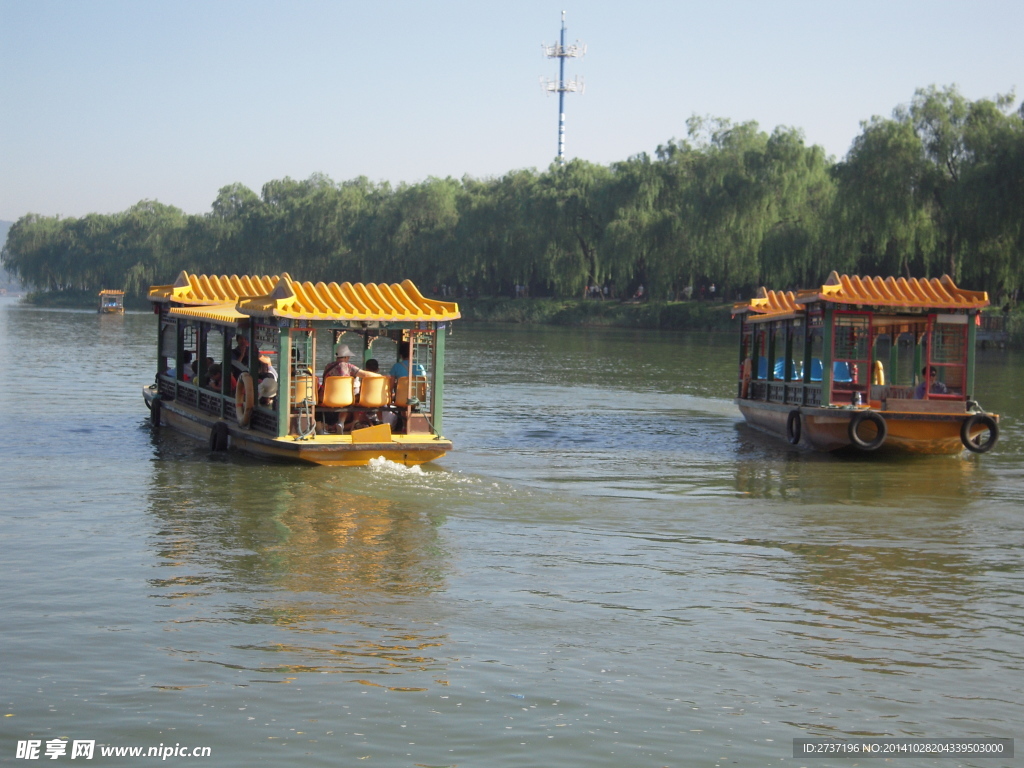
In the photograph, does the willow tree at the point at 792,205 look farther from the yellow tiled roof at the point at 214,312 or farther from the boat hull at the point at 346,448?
the boat hull at the point at 346,448

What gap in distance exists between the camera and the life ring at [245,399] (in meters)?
15.0

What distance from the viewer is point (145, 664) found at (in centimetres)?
702

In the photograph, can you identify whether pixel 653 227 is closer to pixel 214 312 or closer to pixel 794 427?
pixel 794 427

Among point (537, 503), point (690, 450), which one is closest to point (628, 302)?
point (690, 450)

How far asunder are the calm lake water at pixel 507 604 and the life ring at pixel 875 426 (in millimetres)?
274

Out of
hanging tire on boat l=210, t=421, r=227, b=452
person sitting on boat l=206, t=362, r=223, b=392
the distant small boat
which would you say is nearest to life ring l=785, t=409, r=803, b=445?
hanging tire on boat l=210, t=421, r=227, b=452

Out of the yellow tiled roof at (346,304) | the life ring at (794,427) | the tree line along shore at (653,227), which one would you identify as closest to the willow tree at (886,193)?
the tree line along shore at (653,227)

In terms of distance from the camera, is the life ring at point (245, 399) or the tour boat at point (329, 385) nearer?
the tour boat at point (329, 385)

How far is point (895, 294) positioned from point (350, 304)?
7.75 meters

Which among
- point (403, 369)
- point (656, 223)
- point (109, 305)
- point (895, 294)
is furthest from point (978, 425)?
point (109, 305)

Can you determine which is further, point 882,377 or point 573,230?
point 573,230

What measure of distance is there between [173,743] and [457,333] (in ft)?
153

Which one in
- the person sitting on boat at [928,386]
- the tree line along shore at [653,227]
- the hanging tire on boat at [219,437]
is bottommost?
the hanging tire on boat at [219,437]

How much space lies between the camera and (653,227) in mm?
54781
